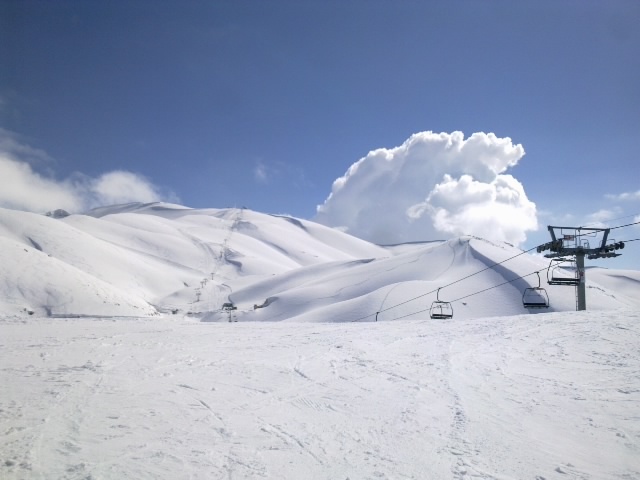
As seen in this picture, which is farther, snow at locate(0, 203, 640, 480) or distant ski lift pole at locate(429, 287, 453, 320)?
distant ski lift pole at locate(429, 287, 453, 320)

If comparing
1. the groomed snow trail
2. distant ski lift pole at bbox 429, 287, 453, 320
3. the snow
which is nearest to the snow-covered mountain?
distant ski lift pole at bbox 429, 287, 453, 320

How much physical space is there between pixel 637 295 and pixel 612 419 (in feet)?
371

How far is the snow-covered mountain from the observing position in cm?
3994

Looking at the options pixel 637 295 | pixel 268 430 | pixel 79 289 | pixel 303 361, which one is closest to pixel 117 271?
pixel 79 289

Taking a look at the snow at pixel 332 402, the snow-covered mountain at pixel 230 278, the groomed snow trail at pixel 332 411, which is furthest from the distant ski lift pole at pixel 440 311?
the groomed snow trail at pixel 332 411

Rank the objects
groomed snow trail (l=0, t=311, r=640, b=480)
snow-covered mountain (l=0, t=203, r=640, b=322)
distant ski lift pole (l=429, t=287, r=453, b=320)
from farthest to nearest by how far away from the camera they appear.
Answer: snow-covered mountain (l=0, t=203, r=640, b=322)
distant ski lift pole (l=429, t=287, r=453, b=320)
groomed snow trail (l=0, t=311, r=640, b=480)

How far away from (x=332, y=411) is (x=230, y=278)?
98186 millimetres

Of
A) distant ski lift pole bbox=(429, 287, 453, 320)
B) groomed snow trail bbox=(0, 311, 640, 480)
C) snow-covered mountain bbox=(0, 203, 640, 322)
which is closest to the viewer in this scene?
groomed snow trail bbox=(0, 311, 640, 480)

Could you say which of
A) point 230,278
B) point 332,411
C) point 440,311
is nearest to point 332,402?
point 332,411

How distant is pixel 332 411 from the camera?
23.5 ft

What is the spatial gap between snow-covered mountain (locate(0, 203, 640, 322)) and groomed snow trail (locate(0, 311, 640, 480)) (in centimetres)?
2931

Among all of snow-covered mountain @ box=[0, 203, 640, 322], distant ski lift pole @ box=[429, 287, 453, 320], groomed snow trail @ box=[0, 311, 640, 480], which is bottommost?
groomed snow trail @ box=[0, 311, 640, 480]

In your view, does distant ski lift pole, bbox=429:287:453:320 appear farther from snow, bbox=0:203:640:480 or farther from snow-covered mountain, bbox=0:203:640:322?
snow, bbox=0:203:640:480

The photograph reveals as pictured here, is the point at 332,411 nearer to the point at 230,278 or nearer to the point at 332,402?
the point at 332,402
